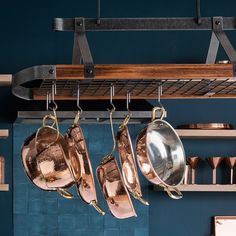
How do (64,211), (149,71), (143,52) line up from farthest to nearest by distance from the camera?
(143,52) → (64,211) → (149,71)

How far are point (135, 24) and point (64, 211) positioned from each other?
2459 millimetres

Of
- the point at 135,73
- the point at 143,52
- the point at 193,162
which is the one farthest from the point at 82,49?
the point at 143,52

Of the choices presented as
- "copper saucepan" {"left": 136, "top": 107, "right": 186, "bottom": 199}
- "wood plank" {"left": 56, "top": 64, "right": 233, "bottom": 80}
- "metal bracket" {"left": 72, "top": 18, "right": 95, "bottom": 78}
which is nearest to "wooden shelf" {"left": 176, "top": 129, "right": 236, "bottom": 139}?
"copper saucepan" {"left": 136, "top": 107, "right": 186, "bottom": 199}

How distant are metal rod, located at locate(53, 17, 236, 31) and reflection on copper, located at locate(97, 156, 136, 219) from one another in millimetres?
441

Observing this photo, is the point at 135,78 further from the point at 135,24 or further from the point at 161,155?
the point at 161,155

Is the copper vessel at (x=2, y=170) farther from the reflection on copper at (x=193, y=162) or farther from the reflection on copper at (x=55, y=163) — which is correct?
the reflection on copper at (x=55, y=163)

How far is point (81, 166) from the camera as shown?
2.21m

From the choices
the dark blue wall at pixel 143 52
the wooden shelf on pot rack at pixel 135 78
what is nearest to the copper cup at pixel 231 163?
the dark blue wall at pixel 143 52

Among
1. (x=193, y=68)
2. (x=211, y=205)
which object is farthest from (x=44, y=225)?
(x=193, y=68)

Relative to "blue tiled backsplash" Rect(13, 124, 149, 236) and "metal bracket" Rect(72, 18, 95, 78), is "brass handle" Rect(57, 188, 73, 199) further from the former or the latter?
"blue tiled backsplash" Rect(13, 124, 149, 236)

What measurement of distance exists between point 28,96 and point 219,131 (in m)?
2.03

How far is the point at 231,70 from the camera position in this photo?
75.9 inches

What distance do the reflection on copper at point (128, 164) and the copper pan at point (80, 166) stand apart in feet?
0.36

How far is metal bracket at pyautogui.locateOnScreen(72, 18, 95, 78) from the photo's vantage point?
6.22 feet
